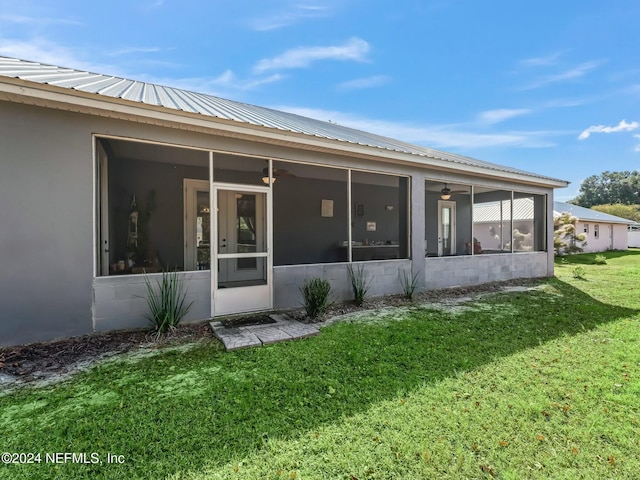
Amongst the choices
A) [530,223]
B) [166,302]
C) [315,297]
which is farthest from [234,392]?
[530,223]

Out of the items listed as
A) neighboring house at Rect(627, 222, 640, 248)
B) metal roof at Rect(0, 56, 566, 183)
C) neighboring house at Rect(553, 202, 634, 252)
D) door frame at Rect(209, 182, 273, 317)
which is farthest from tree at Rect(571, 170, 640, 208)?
door frame at Rect(209, 182, 273, 317)

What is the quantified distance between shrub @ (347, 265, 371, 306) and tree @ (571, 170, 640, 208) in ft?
208

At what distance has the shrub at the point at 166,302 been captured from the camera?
4.14m

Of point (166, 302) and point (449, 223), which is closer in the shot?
point (166, 302)

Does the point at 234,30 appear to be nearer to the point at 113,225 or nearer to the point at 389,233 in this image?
the point at 113,225

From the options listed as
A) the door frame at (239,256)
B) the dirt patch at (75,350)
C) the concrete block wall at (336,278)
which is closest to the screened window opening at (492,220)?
the concrete block wall at (336,278)

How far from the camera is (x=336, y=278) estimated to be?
19.3 feet

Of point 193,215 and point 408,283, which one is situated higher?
point 193,215

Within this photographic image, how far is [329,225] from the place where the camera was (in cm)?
926

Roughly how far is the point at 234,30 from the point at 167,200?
20.7ft

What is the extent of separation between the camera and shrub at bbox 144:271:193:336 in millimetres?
4137

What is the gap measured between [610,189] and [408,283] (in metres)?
67.1

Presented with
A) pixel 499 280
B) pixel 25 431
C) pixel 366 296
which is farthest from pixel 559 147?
pixel 25 431

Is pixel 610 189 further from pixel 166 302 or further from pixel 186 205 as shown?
pixel 166 302
